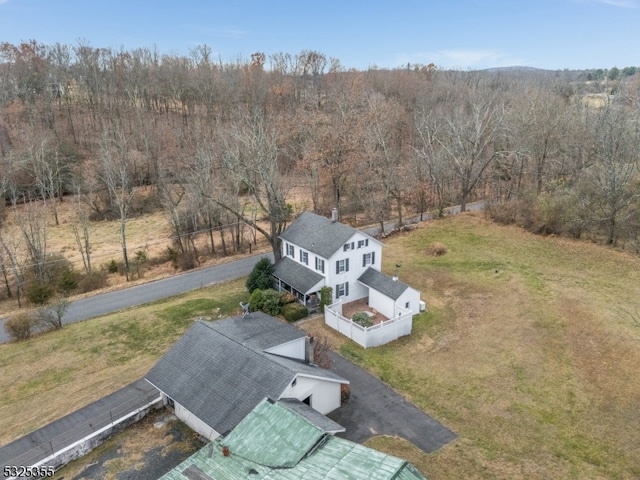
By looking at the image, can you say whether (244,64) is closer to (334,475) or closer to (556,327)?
(556,327)

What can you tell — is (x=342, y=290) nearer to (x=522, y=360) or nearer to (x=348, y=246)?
(x=348, y=246)

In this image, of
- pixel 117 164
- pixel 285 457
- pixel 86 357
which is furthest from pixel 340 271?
pixel 117 164

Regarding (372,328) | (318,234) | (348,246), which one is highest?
(318,234)

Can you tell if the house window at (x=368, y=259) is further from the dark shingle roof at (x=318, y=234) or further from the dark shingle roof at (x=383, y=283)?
the dark shingle roof at (x=318, y=234)

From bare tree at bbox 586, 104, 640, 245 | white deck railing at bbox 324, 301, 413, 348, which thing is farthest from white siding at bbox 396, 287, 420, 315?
bare tree at bbox 586, 104, 640, 245

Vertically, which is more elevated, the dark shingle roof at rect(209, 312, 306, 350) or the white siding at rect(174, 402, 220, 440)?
the dark shingle roof at rect(209, 312, 306, 350)

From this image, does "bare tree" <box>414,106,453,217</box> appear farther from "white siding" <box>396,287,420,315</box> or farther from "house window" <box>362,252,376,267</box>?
"white siding" <box>396,287,420,315</box>

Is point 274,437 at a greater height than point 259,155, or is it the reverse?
point 259,155

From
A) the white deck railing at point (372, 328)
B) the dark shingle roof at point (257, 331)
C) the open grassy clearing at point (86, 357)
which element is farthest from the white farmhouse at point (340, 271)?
the dark shingle roof at point (257, 331)
